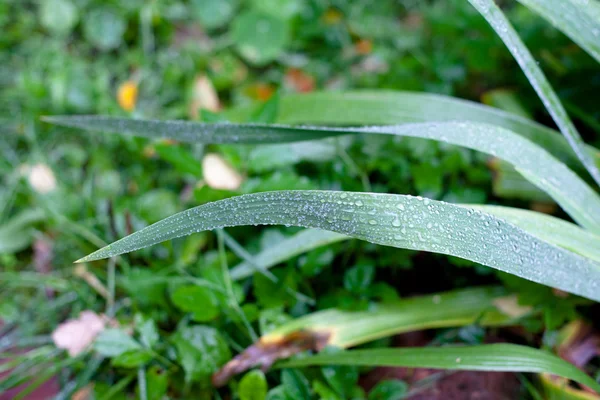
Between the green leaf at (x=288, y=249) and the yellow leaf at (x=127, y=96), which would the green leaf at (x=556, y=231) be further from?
the yellow leaf at (x=127, y=96)

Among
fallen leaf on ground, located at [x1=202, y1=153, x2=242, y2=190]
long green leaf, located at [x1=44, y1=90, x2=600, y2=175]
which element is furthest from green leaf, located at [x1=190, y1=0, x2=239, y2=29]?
fallen leaf on ground, located at [x1=202, y1=153, x2=242, y2=190]

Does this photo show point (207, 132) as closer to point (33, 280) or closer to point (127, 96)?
point (33, 280)

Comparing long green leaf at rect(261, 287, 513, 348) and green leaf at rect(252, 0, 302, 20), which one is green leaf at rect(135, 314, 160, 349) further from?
green leaf at rect(252, 0, 302, 20)

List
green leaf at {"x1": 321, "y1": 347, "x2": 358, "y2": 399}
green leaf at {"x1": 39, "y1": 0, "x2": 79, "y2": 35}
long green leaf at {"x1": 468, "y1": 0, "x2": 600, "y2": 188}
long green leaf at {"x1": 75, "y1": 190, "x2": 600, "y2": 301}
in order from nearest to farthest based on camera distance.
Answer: long green leaf at {"x1": 75, "y1": 190, "x2": 600, "y2": 301}
long green leaf at {"x1": 468, "y1": 0, "x2": 600, "y2": 188}
green leaf at {"x1": 321, "y1": 347, "x2": 358, "y2": 399}
green leaf at {"x1": 39, "y1": 0, "x2": 79, "y2": 35}

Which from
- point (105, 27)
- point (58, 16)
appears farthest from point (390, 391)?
point (58, 16)

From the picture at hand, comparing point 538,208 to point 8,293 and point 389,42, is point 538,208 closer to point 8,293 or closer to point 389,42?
point 389,42

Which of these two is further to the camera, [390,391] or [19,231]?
[19,231]
